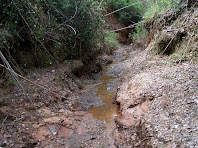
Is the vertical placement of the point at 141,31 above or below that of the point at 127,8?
below

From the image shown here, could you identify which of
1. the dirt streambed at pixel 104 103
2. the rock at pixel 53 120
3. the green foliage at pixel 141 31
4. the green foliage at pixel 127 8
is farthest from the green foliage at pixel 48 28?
the green foliage at pixel 127 8

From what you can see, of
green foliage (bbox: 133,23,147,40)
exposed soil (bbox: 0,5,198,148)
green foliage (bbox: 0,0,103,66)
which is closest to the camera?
exposed soil (bbox: 0,5,198,148)

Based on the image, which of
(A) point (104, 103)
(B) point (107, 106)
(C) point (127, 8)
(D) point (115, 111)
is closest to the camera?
(D) point (115, 111)

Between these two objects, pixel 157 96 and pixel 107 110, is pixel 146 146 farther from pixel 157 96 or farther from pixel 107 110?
pixel 107 110

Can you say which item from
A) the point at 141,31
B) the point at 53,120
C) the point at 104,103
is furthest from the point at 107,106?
the point at 141,31

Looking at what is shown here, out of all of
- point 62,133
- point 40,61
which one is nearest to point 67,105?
point 62,133

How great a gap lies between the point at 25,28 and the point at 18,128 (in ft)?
9.86

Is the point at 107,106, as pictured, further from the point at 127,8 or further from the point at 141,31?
the point at 127,8

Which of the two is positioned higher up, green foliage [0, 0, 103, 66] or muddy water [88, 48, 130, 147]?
green foliage [0, 0, 103, 66]

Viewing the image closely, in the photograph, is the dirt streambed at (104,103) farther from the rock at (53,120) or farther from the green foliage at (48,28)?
the green foliage at (48,28)

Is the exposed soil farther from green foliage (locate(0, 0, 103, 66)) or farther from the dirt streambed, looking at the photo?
green foliage (locate(0, 0, 103, 66))

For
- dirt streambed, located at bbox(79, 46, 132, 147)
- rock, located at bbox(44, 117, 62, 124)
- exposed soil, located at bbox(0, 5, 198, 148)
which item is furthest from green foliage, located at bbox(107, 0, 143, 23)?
rock, located at bbox(44, 117, 62, 124)

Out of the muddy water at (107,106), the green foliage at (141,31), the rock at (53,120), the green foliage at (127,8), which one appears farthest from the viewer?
the green foliage at (127,8)

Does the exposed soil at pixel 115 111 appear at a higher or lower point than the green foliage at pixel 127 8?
lower
